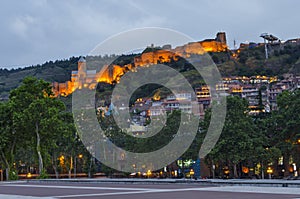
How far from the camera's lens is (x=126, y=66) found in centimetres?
14538

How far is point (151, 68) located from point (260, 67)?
3805 centimetres

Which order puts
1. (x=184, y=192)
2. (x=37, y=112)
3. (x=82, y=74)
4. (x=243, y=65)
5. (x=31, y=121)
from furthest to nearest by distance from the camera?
(x=82, y=74)
(x=243, y=65)
(x=31, y=121)
(x=37, y=112)
(x=184, y=192)

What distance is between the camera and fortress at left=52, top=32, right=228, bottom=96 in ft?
459

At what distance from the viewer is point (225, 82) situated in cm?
12394

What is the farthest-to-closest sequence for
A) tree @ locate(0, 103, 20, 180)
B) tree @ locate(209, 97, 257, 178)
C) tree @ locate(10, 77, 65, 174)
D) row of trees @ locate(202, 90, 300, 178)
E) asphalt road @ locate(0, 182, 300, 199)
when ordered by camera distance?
tree @ locate(209, 97, 257, 178)
row of trees @ locate(202, 90, 300, 178)
tree @ locate(0, 103, 20, 180)
tree @ locate(10, 77, 65, 174)
asphalt road @ locate(0, 182, 300, 199)

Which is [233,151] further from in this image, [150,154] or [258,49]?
[258,49]

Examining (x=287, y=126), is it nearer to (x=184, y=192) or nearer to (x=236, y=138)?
(x=236, y=138)

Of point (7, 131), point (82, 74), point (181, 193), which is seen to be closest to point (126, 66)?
point (82, 74)

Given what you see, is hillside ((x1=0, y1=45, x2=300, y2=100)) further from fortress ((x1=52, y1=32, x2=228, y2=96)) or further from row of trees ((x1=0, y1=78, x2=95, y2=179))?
row of trees ((x1=0, y1=78, x2=95, y2=179))

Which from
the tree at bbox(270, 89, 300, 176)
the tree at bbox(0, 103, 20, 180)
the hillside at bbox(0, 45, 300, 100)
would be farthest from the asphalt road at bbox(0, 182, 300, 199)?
the hillside at bbox(0, 45, 300, 100)

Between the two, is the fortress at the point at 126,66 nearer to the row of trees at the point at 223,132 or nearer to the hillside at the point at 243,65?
the hillside at the point at 243,65

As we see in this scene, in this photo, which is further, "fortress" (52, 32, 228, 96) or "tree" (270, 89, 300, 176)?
"fortress" (52, 32, 228, 96)

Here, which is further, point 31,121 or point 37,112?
point 31,121

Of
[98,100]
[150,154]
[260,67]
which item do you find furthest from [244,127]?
[260,67]
